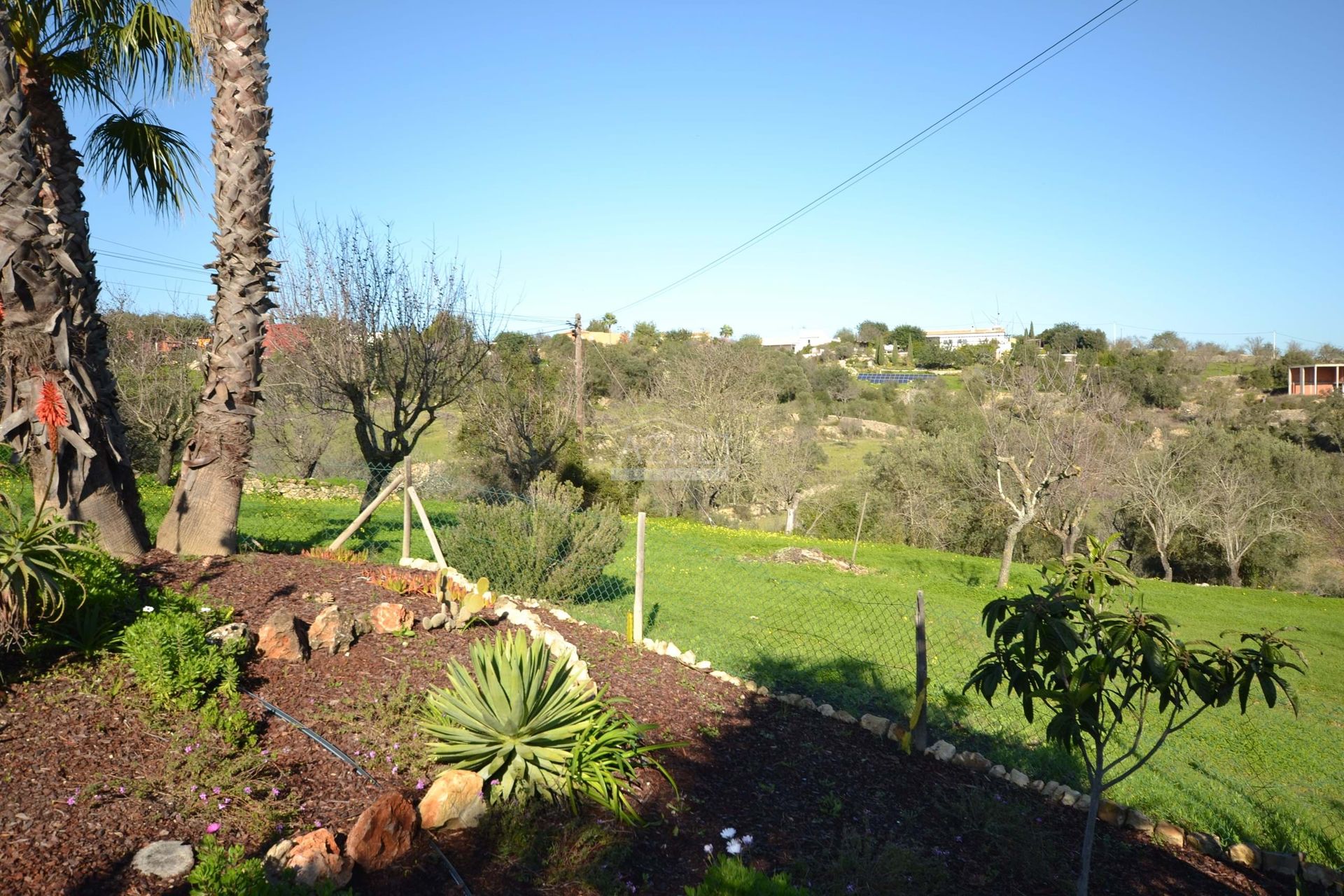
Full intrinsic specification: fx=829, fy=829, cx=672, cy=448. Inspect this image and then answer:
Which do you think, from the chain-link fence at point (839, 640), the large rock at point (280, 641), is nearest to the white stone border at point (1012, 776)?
the chain-link fence at point (839, 640)

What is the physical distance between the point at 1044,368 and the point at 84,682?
23.4 m

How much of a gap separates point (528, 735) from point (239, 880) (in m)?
1.64

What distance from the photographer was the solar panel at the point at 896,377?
195 ft

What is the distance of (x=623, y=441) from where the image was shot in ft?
91.0

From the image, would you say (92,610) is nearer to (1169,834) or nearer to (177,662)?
(177,662)

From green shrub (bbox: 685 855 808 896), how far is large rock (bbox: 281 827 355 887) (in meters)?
1.49

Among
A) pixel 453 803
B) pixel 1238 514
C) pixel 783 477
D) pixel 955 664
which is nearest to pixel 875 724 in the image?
pixel 453 803

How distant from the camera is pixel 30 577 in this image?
4219mm

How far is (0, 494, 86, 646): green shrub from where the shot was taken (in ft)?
13.5

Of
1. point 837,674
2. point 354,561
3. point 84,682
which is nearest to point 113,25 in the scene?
point 354,561

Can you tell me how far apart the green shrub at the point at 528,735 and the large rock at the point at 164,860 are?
1.23m

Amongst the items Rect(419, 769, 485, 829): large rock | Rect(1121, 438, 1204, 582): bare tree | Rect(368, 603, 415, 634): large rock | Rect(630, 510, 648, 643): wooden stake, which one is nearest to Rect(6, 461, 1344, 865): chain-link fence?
Rect(630, 510, 648, 643): wooden stake

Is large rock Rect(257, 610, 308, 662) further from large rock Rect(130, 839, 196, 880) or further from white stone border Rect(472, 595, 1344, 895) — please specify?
large rock Rect(130, 839, 196, 880)

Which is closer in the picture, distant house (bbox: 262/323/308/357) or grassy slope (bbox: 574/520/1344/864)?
grassy slope (bbox: 574/520/1344/864)
